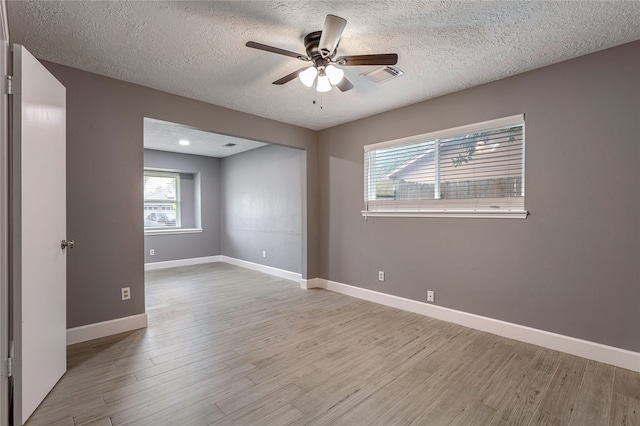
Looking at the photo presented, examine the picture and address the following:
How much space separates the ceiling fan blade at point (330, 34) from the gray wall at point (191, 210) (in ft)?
18.0

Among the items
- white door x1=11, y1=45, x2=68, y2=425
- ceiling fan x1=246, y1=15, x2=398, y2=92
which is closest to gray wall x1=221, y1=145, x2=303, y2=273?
ceiling fan x1=246, y1=15, x2=398, y2=92

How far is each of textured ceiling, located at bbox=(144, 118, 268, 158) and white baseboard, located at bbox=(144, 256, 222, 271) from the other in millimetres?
2398

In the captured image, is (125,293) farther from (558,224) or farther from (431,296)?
(558,224)

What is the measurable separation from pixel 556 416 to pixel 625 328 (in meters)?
1.14

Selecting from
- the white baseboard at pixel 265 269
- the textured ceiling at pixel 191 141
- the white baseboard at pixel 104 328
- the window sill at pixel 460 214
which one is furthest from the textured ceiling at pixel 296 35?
the white baseboard at pixel 265 269

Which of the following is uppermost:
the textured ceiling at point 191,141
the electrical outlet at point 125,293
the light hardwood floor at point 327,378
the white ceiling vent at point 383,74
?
the textured ceiling at point 191,141

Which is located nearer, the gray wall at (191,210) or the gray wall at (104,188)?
the gray wall at (104,188)

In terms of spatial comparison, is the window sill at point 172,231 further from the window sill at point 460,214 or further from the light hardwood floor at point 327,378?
the window sill at point 460,214

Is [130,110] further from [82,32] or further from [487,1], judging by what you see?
[487,1]

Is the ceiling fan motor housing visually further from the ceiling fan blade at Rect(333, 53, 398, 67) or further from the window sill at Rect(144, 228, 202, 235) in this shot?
the window sill at Rect(144, 228, 202, 235)

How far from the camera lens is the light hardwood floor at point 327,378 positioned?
5.87 ft

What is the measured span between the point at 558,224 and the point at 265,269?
474cm

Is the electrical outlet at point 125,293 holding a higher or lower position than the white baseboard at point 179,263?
higher

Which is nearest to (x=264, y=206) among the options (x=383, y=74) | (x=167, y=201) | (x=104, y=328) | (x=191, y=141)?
(x=191, y=141)
